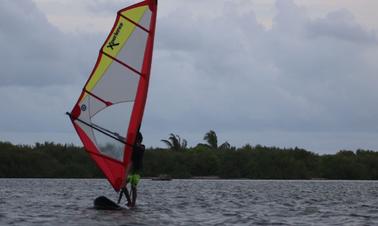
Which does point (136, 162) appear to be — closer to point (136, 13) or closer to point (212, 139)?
point (136, 13)

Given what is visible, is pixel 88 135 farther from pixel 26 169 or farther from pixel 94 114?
pixel 26 169

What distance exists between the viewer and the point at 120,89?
3092cm

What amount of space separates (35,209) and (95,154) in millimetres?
2870

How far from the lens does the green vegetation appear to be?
8869cm

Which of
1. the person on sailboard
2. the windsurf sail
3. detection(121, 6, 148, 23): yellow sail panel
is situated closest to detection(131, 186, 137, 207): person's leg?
the person on sailboard

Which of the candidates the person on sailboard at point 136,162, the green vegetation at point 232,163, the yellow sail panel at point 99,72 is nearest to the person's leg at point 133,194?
the person on sailboard at point 136,162

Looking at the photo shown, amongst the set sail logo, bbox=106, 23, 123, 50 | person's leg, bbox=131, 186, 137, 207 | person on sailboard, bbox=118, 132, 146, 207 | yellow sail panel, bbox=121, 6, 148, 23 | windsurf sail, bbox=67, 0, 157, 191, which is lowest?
person's leg, bbox=131, 186, 137, 207

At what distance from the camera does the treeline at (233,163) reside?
88750mm

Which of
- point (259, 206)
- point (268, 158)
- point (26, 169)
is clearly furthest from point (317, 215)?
point (268, 158)

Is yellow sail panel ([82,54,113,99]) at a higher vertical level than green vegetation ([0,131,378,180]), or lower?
lower

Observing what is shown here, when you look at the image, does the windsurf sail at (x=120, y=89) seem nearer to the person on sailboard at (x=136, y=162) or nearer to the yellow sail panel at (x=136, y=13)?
the yellow sail panel at (x=136, y=13)

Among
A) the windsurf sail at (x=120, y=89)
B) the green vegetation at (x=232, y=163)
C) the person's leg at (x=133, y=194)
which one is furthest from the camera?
the green vegetation at (x=232, y=163)

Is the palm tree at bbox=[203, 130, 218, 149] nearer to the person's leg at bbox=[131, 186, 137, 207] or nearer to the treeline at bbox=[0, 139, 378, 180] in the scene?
the treeline at bbox=[0, 139, 378, 180]

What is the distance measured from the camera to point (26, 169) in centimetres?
8462
